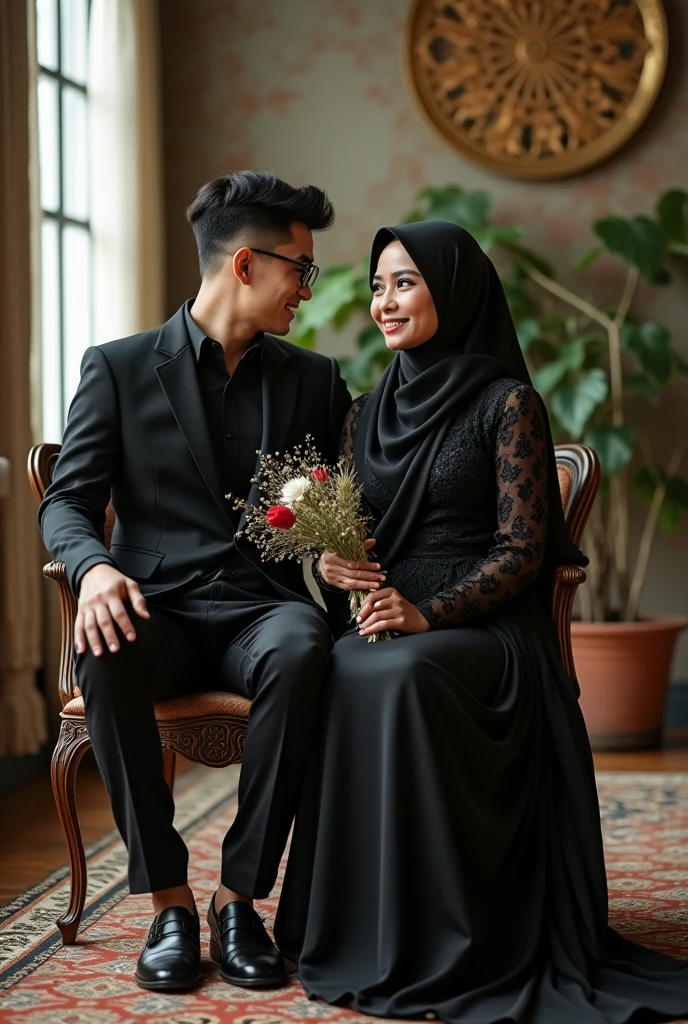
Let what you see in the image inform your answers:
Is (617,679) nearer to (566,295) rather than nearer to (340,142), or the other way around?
(566,295)

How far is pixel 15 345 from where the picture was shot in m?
3.61

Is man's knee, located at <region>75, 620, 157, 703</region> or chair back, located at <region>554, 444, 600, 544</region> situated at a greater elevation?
A: chair back, located at <region>554, 444, 600, 544</region>

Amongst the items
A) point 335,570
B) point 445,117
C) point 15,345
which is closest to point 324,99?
point 445,117

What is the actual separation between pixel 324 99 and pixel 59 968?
3722mm

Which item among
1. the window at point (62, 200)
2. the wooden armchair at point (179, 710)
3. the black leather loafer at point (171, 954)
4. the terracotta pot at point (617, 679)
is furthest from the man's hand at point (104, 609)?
the terracotta pot at point (617, 679)

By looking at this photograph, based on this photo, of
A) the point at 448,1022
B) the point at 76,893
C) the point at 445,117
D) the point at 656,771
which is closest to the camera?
the point at 448,1022

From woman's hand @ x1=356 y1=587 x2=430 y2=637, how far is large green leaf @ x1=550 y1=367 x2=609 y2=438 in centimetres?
210

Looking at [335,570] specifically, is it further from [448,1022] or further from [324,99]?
[324,99]

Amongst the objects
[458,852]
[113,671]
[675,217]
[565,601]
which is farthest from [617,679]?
[113,671]

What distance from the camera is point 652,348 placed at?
14.3 ft

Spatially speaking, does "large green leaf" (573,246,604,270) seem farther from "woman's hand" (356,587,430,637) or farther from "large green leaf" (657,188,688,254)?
"woman's hand" (356,587,430,637)

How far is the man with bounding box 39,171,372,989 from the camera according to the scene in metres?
2.16

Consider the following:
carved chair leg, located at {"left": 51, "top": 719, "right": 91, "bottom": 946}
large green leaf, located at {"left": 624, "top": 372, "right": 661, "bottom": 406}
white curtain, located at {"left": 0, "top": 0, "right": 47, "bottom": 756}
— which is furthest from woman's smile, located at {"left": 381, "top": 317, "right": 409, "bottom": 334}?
large green leaf, located at {"left": 624, "top": 372, "right": 661, "bottom": 406}

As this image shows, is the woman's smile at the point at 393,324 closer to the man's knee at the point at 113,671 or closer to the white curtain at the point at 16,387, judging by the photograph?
the man's knee at the point at 113,671
